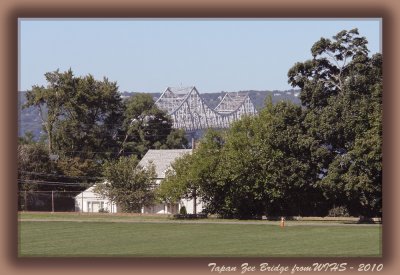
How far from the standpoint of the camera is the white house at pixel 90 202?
79500mm

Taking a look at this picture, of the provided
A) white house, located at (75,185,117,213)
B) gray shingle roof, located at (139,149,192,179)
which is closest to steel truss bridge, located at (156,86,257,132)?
gray shingle roof, located at (139,149,192,179)

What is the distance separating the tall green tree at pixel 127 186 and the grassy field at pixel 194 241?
70.0 feet

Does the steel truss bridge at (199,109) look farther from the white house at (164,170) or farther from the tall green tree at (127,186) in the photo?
the tall green tree at (127,186)

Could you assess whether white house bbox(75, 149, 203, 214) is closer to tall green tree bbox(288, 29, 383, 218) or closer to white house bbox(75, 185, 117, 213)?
white house bbox(75, 185, 117, 213)

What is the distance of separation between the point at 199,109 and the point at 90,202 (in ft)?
53.8

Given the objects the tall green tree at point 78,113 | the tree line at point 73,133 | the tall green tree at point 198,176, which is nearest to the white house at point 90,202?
the tree line at point 73,133

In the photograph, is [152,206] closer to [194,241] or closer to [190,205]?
[190,205]

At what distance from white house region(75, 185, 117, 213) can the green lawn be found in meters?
24.5

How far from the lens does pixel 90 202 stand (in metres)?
80.8

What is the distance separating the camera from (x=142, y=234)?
44.2 meters

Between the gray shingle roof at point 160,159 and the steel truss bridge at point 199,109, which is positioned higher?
the steel truss bridge at point 199,109

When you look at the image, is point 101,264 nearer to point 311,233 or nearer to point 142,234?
point 142,234

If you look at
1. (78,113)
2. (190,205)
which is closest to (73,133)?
(78,113)
